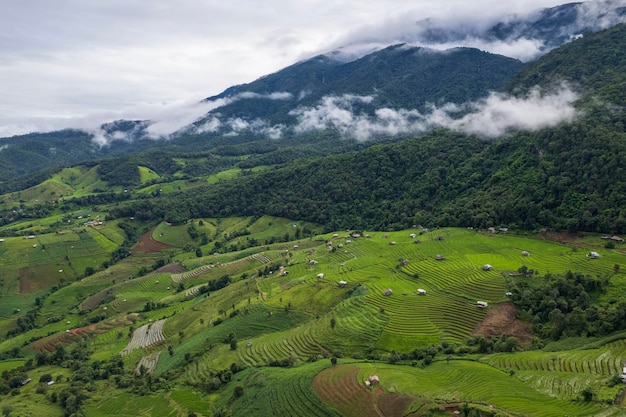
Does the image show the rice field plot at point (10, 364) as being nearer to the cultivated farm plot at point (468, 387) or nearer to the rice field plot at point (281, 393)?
the rice field plot at point (281, 393)

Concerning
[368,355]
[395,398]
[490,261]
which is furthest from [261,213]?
[395,398]

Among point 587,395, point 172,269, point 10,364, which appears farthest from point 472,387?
point 172,269

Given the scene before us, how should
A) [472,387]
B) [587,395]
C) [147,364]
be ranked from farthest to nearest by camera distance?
1. [147,364]
2. [472,387]
3. [587,395]

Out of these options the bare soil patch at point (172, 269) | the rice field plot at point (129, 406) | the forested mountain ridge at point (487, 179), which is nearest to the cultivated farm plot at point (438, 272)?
the forested mountain ridge at point (487, 179)

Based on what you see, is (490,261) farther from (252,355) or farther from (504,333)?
(252,355)

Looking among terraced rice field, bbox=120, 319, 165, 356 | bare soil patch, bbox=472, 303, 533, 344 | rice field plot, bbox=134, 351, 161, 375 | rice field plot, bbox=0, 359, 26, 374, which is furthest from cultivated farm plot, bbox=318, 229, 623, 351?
rice field plot, bbox=0, 359, 26, 374

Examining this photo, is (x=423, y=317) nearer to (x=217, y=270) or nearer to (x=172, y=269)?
(x=217, y=270)
